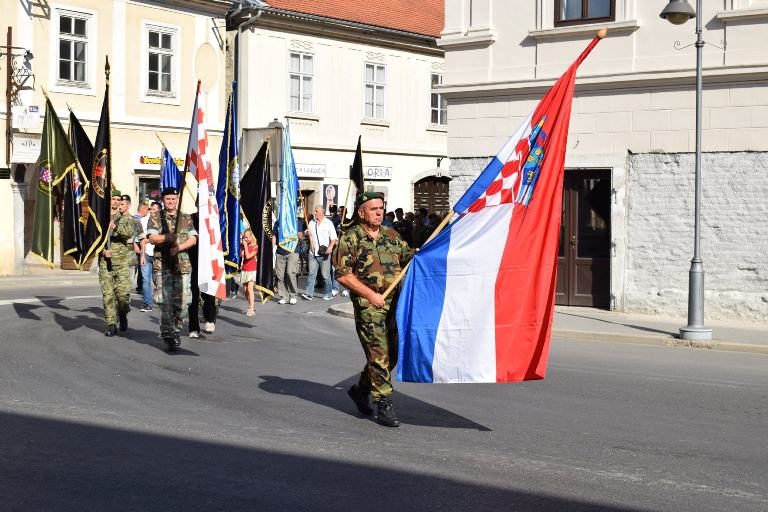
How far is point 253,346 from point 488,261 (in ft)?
21.1

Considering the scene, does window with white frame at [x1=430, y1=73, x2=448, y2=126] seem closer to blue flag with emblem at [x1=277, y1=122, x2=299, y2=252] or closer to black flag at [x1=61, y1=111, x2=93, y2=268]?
blue flag with emblem at [x1=277, y1=122, x2=299, y2=252]

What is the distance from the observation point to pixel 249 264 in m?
19.7

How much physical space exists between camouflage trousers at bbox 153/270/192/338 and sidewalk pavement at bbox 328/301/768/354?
5.53 metres

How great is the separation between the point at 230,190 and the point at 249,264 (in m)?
3.81

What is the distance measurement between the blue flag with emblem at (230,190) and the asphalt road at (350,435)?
2241 mm

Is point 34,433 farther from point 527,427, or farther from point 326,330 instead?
point 326,330

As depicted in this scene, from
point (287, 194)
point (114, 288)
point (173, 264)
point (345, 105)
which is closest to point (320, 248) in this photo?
point (287, 194)

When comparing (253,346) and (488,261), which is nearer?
(488,261)

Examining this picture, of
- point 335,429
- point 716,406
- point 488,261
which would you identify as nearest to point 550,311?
point 488,261

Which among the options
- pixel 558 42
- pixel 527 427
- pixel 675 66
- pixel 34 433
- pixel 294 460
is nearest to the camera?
pixel 294 460

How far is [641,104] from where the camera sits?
18828mm

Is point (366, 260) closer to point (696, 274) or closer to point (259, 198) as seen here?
point (696, 274)

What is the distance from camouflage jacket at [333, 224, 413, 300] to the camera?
29.0 ft

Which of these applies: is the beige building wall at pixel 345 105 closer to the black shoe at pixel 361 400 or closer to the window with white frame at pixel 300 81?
the window with white frame at pixel 300 81
